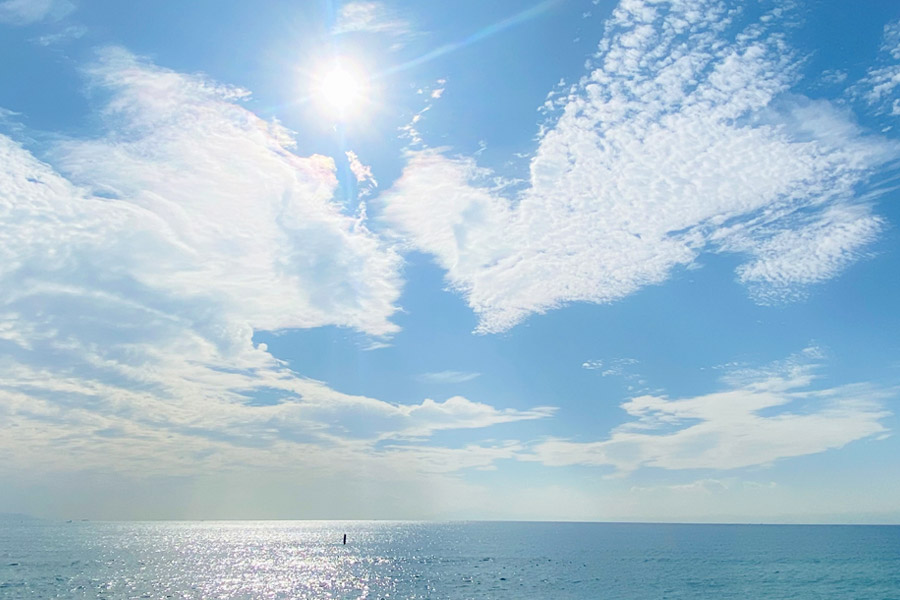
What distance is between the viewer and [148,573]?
10250 cm

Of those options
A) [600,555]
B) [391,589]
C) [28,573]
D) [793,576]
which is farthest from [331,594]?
[600,555]

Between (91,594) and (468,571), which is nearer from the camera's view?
(91,594)

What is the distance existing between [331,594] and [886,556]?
145m

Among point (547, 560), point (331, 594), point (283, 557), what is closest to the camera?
point (331, 594)

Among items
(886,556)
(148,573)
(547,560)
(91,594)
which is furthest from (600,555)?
(91,594)

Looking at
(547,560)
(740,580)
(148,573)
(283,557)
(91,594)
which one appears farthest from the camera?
(283,557)

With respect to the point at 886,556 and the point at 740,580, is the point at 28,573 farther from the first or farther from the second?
the point at 886,556

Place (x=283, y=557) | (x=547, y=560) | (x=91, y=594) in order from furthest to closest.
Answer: (x=283, y=557)
(x=547, y=560)
(x=91, y=594)

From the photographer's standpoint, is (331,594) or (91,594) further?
(331,594)

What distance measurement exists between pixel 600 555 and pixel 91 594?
11602 cm

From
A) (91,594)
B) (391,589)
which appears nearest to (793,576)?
(391,589)

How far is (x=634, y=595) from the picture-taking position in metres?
78.6

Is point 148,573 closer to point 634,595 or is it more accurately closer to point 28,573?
point 28,573

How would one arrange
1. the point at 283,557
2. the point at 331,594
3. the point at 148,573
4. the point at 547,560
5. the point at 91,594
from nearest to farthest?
1. the point at 91,594
2. the point at 331,594
3. the point at 148,573
4. the point at 547,560
5. the point at 283,557
